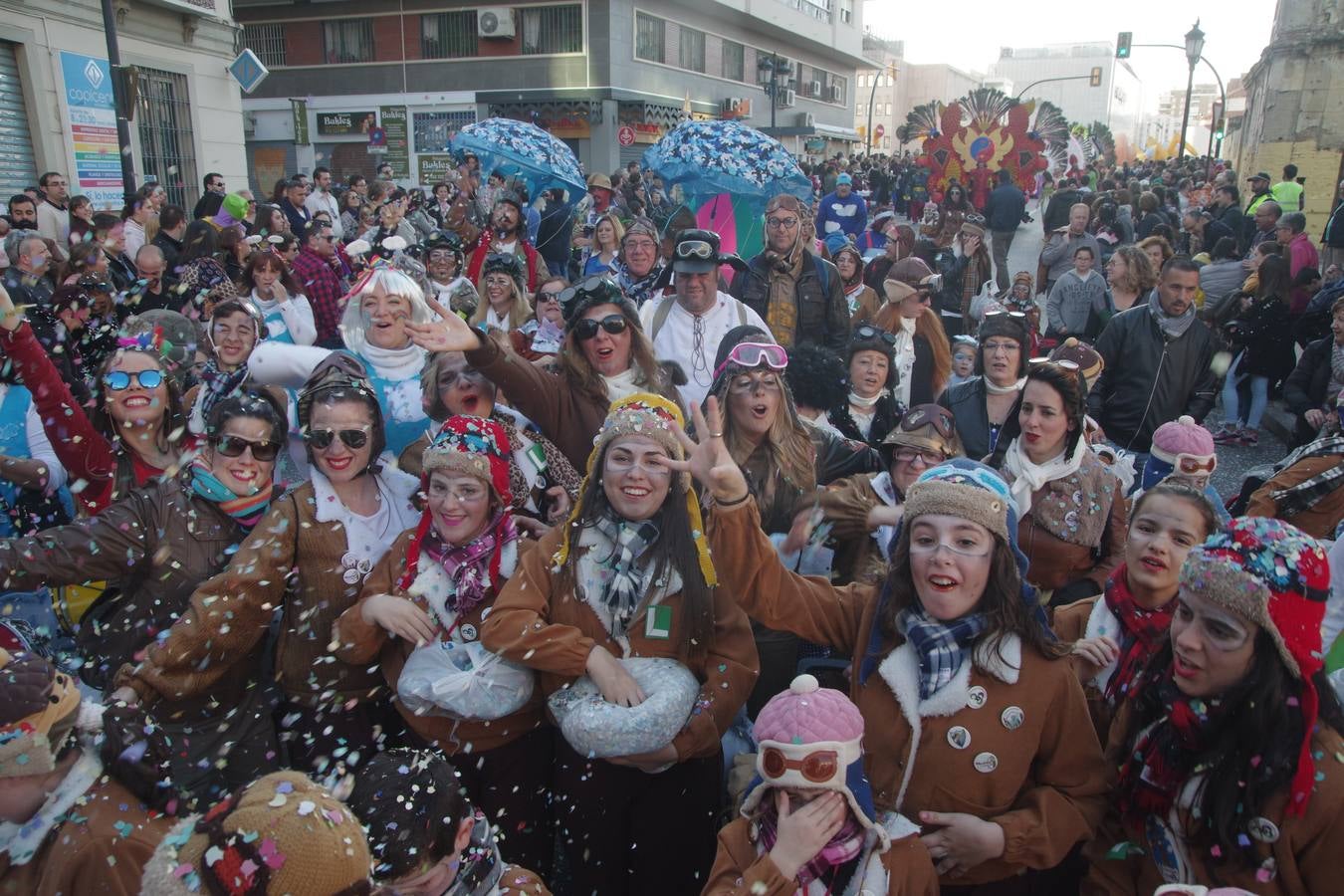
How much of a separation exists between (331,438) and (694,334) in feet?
8.10

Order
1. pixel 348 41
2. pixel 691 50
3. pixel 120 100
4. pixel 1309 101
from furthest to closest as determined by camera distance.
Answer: pixel 691 50
pixel 348 41
pixel 1309 101
pixel 120 100

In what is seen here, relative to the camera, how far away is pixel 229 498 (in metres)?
3.04

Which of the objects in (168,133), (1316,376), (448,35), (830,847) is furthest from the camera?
(448,35)

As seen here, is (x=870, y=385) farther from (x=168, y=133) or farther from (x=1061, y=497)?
(x=168, y=133)

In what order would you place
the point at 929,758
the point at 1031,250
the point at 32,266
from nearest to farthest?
the point at 929,758, the point at 32,266, the point at 1031,250

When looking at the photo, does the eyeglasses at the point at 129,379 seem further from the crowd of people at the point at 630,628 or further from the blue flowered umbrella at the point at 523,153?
the blue flowered umbrella at the point at 523,153

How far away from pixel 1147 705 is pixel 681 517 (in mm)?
1390

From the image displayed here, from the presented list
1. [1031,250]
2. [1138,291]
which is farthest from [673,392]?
[1031,250]

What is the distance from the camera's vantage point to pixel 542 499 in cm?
368

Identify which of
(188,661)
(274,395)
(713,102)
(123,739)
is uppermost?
(713,102)

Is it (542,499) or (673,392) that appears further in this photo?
(673,392)

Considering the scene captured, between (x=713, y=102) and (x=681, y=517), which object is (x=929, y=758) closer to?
(x=681, y=517)

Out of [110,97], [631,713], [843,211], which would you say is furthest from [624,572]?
[110,97]

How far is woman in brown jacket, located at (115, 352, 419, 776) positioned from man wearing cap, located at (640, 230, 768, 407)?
2157mm
